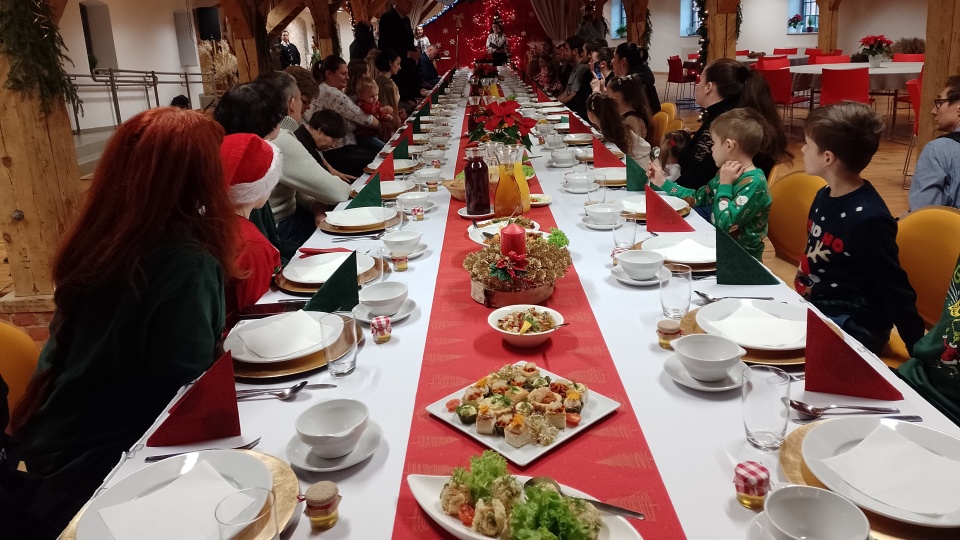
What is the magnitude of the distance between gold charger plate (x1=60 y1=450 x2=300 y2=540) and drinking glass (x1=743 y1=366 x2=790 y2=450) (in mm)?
665

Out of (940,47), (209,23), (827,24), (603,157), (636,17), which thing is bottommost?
(603,157)

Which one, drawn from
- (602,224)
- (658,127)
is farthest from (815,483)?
(658,127)

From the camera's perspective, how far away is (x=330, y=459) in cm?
104

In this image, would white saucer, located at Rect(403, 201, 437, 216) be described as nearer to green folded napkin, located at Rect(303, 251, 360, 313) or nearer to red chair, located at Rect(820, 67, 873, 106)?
green folded napkin, located at Rect(303, 251, 360, 313)

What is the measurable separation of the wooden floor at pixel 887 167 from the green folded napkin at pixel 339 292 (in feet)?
8.80

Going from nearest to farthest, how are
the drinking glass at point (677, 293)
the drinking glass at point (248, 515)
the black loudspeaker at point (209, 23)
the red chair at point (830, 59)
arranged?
the drinking glass at point (248, 515), the drinking glass at point (677, 293), the red chair at point (830, 59), the black loudspeaker at point (209, 23)

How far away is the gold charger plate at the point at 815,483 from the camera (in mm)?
821

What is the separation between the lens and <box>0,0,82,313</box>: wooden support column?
9.73 ft

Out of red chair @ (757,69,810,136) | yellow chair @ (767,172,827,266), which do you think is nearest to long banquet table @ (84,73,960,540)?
yellow chair @ (767,172,827,266)

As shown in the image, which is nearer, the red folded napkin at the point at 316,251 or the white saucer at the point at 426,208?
the red folded napkin at the point at 316,251

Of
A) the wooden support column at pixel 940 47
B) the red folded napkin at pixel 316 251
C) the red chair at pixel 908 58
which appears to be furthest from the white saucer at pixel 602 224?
the red chair at pixel 908 58

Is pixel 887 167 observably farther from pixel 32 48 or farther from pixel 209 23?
pixel 209 23

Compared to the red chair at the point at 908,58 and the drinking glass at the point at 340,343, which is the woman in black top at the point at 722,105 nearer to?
the drinking glass at the point at 340,343

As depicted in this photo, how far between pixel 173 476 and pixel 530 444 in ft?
1.73
